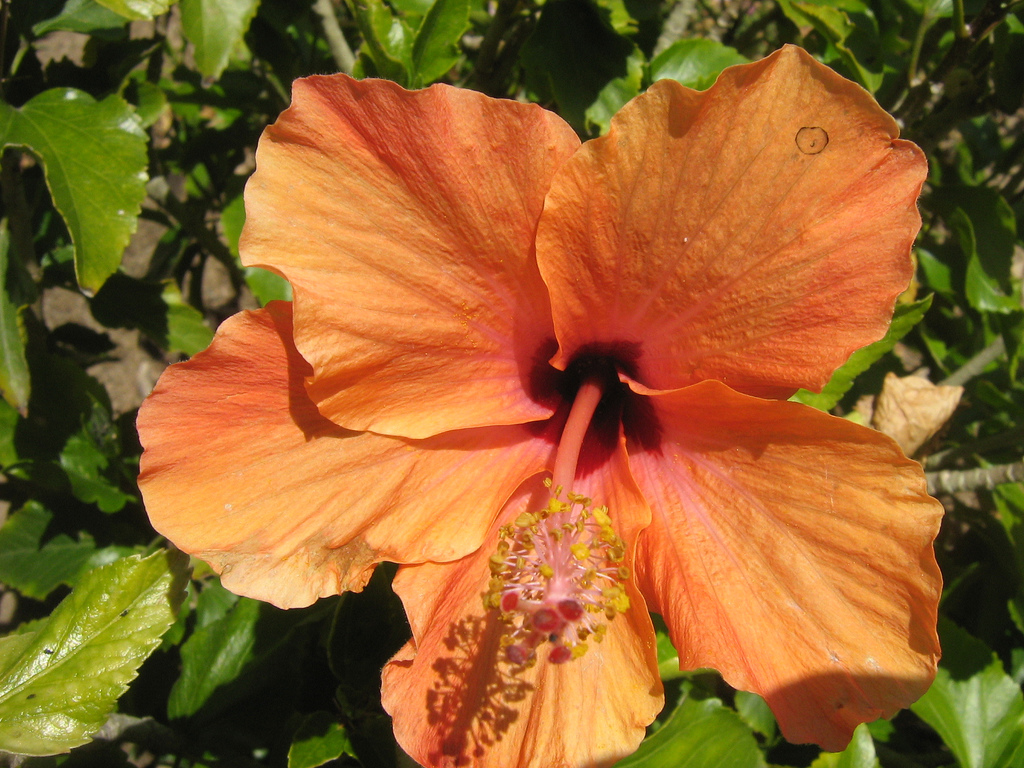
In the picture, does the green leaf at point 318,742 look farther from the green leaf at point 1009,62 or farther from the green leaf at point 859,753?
the green leaf at point 1009,62

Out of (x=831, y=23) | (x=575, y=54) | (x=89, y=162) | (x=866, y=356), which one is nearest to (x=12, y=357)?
(x=89, y=162)

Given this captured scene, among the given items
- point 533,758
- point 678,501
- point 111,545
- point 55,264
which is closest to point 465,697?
point 533,758

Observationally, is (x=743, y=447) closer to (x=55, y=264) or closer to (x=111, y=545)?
(x=111, y=545)

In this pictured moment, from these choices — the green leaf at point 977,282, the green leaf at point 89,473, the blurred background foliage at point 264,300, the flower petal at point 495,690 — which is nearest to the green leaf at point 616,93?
the blurred background foliage at point 264,300

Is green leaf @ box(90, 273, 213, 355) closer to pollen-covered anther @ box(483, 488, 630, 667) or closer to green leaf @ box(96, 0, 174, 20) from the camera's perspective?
green leaf @ box(96, 0, 174, 20)

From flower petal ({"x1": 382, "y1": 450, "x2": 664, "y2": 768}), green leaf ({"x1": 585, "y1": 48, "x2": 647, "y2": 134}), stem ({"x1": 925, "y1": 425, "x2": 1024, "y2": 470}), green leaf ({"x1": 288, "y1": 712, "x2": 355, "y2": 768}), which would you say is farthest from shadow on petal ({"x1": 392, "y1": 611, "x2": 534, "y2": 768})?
stem ({"x1": 925, "y1": 425, "x2": 1024, "y2": 470})

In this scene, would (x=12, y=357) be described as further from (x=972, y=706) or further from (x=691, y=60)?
(x=972, y=706)
